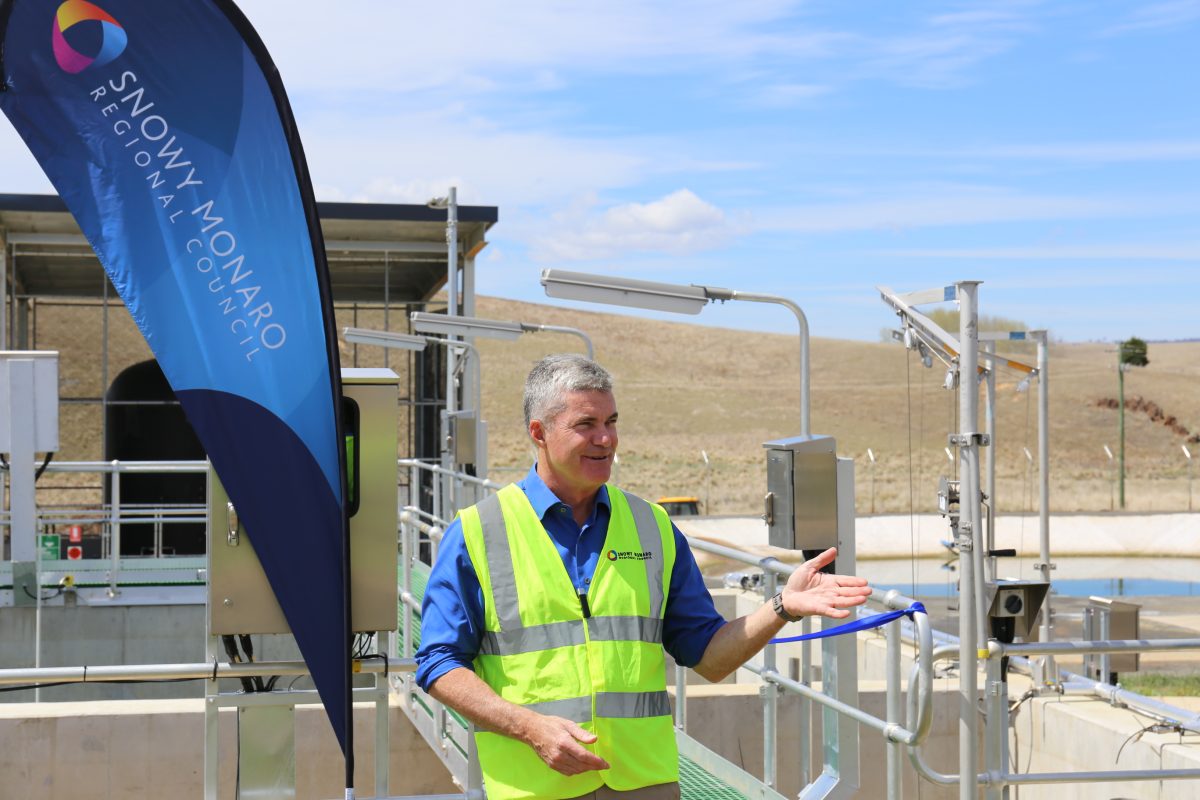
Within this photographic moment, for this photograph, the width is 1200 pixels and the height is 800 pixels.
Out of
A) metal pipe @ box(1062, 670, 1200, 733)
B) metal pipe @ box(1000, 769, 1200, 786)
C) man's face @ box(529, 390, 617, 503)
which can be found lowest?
metal pipe @ box(1062, 670, 1200, 733)

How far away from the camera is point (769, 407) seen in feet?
317

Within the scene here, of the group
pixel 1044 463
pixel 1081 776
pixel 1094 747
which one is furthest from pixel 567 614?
pixel 1044 463

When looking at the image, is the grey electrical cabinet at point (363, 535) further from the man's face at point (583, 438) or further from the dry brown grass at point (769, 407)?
the dry brown grass at point (769, 407)

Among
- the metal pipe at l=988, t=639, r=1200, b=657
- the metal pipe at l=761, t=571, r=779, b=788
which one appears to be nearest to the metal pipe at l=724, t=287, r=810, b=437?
the metal pipe at l=761, t=571, r=779, b=788

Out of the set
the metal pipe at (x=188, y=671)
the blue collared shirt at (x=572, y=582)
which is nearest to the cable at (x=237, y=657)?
the metal pipe at (x=188, y=671)

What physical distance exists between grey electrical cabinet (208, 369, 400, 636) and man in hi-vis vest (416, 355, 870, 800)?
111 centimetres

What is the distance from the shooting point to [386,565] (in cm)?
450

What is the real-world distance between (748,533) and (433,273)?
42.4ft

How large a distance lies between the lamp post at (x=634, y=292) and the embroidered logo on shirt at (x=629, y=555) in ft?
16.0

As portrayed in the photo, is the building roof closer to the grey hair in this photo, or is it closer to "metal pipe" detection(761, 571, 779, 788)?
"metal pipe" detection(761, 571, 779, 788)

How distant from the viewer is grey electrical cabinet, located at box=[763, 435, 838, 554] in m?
6.34

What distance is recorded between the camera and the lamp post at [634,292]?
8648 mm

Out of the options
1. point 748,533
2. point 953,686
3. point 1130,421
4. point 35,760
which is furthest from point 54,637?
point 1130,421

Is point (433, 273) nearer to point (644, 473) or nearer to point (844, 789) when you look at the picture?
point (844, 789)
